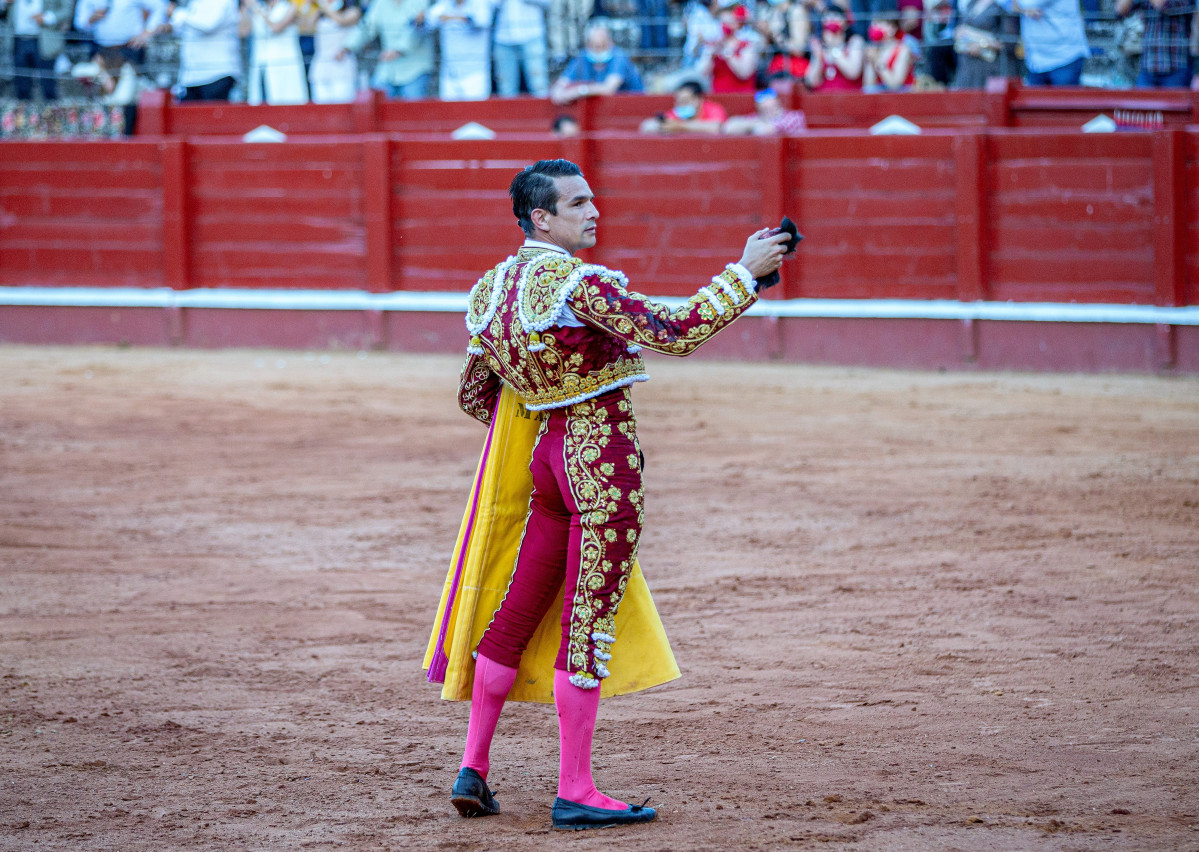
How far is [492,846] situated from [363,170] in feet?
30.5

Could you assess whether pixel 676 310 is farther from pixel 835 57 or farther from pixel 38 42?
pixel 38 42

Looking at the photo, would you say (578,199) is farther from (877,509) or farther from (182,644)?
(877,509)

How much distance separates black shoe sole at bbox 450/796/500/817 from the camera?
293 centimetres

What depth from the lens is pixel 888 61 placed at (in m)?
10.8

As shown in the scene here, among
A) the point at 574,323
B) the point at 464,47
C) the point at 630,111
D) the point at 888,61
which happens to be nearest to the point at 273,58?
the point at 464,47

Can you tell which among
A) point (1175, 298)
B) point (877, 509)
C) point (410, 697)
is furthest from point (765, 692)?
point (1175, 298)

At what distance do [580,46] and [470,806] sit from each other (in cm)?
959

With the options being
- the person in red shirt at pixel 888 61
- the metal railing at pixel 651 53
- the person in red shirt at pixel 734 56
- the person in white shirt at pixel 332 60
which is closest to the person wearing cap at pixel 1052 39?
the metal railing at pixel 651 53

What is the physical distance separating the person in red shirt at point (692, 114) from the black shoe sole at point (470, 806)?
833 cm

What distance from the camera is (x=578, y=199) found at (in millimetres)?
2922

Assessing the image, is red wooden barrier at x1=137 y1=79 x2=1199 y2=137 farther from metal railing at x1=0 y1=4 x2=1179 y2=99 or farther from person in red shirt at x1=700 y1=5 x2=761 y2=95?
metal railing at x1=0 y1=4 x2=1179 y2=99

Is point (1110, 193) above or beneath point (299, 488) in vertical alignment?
above

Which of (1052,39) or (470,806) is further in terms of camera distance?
(1052,39)

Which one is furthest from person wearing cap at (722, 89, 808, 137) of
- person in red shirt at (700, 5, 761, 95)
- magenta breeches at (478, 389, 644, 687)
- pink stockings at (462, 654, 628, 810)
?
pink stockings at (462, 654, 628, 810)
